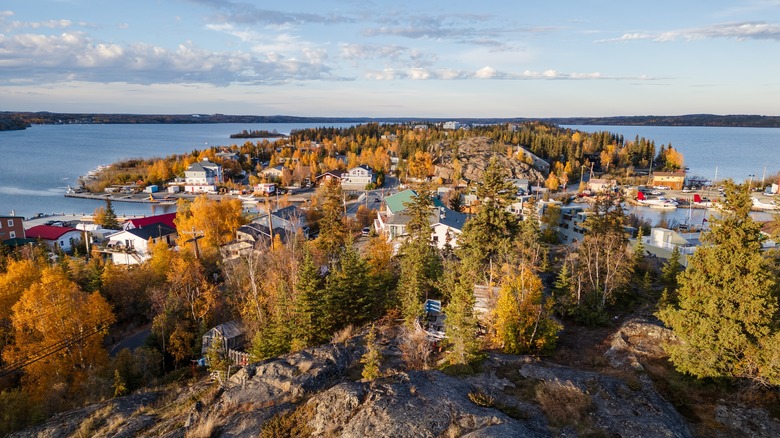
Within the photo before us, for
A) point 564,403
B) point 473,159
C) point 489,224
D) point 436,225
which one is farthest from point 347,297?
point 473,159

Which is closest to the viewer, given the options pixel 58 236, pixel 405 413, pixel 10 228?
pixel 405 413

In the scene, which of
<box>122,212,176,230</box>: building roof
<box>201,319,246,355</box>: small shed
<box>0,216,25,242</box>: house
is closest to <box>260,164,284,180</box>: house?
<box>122,212,176,230</box>: building roof

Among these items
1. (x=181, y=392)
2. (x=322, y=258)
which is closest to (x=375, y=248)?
(x=322, y=258)

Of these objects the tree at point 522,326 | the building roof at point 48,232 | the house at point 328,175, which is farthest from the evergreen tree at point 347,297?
the house at point 328,175

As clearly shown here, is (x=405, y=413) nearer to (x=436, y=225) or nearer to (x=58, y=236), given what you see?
(x=436, y=225)

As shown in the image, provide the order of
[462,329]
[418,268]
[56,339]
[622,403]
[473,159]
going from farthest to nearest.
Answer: [473,159]
[56,339]
[418,268]
[462,329]
[622,403]

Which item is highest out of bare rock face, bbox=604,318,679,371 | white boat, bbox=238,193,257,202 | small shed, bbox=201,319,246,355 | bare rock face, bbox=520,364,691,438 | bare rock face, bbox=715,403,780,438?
bare rock face, bbox=520,364,691,438

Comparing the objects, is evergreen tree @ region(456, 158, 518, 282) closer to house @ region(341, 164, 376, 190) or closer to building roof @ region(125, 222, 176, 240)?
building roof @ region(125, 222, 176, 240)

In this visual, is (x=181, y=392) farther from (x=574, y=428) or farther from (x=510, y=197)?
→ (x=510, y=197)
